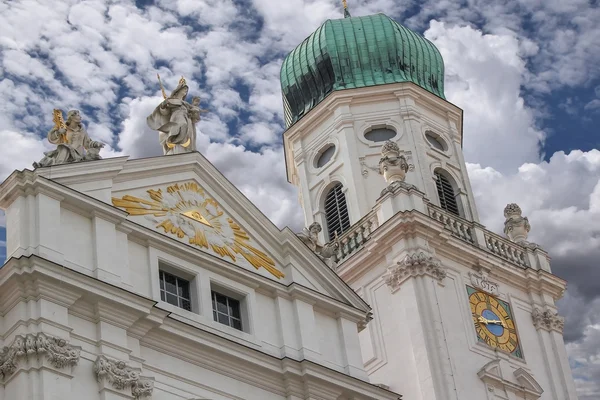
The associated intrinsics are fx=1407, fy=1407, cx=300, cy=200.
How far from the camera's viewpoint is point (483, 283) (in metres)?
30.8

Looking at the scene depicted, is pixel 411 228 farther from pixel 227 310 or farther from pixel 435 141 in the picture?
pixel 227 310

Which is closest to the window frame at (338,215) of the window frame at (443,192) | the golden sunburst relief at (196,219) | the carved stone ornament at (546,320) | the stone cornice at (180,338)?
the window frame at (443,192)

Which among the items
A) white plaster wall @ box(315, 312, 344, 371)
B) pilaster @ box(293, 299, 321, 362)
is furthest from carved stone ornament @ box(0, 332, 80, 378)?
white plaster wall @ box(315, 312, 344, 371)

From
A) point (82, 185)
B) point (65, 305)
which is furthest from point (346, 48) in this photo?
point (65, 305)

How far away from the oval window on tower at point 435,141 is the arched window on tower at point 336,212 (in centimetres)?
257

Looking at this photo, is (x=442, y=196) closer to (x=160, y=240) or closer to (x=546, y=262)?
(x=546, y=262)

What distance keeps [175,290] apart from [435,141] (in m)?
14.4

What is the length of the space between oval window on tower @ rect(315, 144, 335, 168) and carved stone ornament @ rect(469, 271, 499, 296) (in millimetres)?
5581

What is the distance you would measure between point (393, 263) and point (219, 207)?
24.1ft

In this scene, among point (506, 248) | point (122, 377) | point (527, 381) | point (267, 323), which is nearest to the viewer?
point (122, 377)

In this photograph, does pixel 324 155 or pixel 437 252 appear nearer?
pixel 437 252

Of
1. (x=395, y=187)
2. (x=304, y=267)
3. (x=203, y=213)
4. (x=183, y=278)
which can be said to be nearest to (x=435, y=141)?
(x=395, y=187)

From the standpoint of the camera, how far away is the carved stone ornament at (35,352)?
1861 cm

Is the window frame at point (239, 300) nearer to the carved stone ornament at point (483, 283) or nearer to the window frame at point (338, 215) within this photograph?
the carved stone ornament at point (483, 283)
